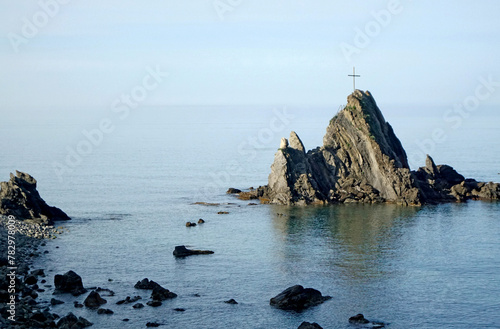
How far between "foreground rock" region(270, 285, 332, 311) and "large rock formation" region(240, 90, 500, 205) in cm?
Result: 5018

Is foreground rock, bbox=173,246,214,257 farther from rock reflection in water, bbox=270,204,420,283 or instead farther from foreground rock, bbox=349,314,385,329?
foreground rock, bbox=349,314,385,329

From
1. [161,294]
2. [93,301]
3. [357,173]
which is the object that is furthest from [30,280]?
[357,173]

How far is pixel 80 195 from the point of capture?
402 feet

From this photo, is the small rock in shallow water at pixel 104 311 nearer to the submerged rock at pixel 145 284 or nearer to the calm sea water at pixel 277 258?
the calm sea water at pixel 277 258

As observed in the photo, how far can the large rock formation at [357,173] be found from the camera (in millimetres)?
107688

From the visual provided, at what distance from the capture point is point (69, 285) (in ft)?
194

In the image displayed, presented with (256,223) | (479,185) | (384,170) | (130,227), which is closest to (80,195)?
(130,227)

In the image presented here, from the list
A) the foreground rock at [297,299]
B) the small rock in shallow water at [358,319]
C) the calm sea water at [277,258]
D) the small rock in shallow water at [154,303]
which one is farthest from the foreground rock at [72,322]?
the small rock in shallow water at [358,319]

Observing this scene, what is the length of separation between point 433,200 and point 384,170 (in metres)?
9.49

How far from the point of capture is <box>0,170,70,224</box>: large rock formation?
88812 millimetres

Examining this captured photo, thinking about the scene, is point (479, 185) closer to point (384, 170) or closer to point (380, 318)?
point (384, 170)

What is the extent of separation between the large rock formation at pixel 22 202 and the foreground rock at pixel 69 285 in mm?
31558

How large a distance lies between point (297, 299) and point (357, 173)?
58847 mm

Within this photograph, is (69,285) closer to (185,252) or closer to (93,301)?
(93,301)
